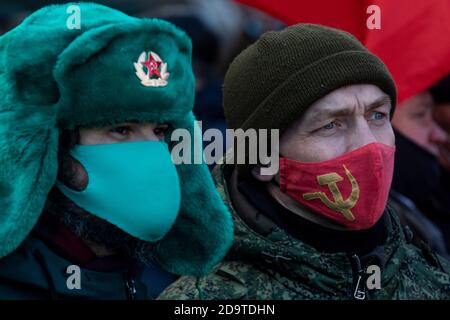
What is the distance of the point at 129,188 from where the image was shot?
314 centimetres

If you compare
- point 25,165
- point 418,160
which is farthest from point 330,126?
point 418,160

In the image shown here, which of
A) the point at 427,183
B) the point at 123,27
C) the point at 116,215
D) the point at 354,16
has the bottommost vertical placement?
the point at 427,183

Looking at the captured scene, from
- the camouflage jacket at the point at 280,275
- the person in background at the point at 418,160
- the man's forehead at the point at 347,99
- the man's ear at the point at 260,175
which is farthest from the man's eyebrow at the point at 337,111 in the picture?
the person in background at the point at 418,160

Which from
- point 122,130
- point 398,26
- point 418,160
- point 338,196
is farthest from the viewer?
point 418,160

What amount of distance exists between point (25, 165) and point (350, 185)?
115cm

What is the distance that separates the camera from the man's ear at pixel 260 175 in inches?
140

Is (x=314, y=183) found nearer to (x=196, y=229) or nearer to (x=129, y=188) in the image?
(x=196, y=229)

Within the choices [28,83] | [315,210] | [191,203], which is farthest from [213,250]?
[28,83]

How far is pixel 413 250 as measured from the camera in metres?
3.75

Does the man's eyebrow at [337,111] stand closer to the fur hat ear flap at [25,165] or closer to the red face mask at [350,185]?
the red face mask at [350,185]

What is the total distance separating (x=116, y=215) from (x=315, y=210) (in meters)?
0.77

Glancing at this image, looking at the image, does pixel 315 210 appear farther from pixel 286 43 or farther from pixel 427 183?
pixel 427 183

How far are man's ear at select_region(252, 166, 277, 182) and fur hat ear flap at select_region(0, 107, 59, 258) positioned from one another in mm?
829

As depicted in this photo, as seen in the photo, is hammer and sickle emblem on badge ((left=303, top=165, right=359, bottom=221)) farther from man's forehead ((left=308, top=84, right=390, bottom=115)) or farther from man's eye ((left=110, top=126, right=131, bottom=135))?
man's eye ((left=110, top=126, right=131, bottom=135))
